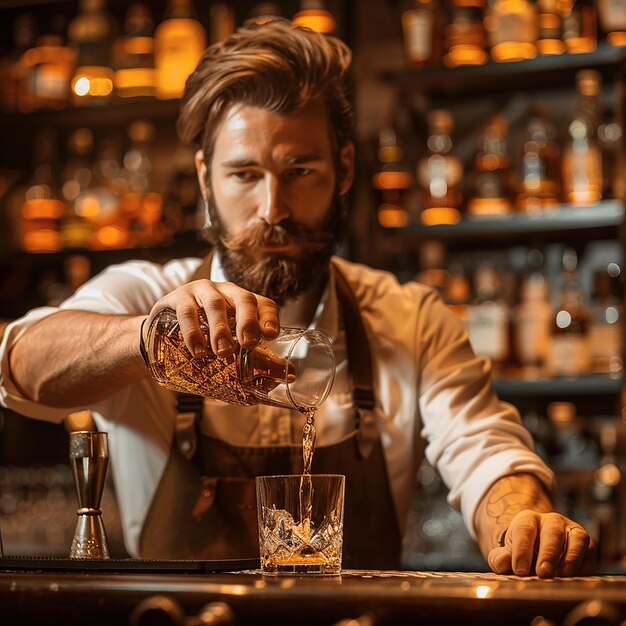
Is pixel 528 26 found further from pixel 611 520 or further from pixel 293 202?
pixel 293 202

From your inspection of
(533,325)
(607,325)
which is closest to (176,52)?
(533,325)

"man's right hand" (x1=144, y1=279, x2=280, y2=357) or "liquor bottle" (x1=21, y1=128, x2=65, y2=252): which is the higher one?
"liquor bottle" (x1=21, y1=128, x2=65, y2=252)

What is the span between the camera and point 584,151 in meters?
2.97

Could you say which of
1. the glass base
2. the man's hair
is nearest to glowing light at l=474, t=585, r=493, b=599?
the glass base

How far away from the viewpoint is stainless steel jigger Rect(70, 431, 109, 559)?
51.3 inches

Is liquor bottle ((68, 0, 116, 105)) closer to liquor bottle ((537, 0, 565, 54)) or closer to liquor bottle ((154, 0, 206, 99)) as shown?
liquor bottle ((154, 0, 206, 99))

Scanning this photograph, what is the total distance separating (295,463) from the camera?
66.6 inches

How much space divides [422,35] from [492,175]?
1.35 ft

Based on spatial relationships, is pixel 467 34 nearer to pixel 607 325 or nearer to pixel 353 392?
pixel 607 325

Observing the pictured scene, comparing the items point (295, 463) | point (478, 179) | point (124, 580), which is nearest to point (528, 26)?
point (478, 179)

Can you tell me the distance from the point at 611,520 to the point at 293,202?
62.6 inches

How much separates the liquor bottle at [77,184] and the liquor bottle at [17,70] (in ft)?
0.69

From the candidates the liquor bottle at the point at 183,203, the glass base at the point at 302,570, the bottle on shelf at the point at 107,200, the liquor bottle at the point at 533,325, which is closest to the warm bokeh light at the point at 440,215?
the liquor bottle at the point at 533,325

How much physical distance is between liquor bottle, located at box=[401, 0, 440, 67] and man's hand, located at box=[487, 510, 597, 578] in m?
2.02
